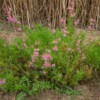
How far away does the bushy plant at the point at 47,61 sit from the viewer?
2.32 metres

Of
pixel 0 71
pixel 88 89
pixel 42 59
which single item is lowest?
pixel 88 89

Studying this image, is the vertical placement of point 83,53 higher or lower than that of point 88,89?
higher

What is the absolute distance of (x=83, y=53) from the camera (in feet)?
8.10

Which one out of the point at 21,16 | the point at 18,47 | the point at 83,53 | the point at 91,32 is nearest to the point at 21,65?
the point at 18,47

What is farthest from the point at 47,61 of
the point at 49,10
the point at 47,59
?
the point at 49,10

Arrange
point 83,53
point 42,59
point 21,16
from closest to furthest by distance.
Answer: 1. point 42,59
2. point 83,53
3. point 21,16

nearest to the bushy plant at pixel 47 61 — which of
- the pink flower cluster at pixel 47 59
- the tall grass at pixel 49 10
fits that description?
the pink flower cluster at pixel 47 59

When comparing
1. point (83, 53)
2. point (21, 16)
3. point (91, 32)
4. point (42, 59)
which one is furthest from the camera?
point (21, 16)

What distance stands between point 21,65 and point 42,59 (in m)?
0.29

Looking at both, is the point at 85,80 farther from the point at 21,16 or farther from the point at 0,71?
the point at 21,16

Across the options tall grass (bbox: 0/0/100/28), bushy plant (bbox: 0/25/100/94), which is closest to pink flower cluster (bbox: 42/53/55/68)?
bushy plant (bbox: 0/25/100/94)

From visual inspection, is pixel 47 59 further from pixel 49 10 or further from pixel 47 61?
→ pixel 49 10

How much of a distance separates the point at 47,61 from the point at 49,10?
153 centimetres

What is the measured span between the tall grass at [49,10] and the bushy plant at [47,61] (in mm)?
1056
